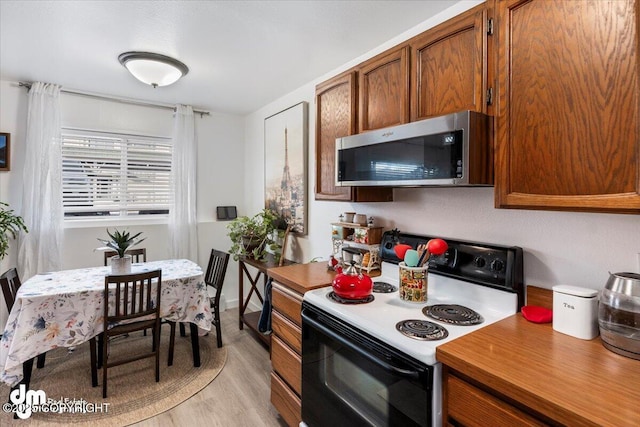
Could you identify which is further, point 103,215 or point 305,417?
point 103,215

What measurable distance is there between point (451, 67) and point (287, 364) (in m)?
1.74

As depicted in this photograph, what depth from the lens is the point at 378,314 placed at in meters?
1.37

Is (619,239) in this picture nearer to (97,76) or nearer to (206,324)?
(206,324)

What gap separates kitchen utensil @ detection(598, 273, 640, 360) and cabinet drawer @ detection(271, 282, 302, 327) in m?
1.25

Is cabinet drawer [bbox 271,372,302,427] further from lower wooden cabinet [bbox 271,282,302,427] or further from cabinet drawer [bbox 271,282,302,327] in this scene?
cabinet drawer [bbox 271,282,302,327]

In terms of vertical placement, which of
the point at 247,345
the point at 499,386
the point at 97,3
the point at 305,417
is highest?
the point at 97,3

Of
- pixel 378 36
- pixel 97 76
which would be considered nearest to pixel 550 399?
pixel 378 36

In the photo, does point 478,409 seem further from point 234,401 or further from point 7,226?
point 7,226

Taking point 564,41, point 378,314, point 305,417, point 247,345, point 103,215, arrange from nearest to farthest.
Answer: point 564,41, point 378,314, point 305,417, point 247,345, point 103,215

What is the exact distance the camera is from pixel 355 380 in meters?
1.32

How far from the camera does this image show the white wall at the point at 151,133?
2.95m

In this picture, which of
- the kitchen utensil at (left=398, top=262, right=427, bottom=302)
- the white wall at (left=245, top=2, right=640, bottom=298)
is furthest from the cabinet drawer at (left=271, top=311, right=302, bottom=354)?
the white wall at (left=245, top=2, right=640, bottom=298)

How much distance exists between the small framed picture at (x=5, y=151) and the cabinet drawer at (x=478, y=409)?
3.85 metres

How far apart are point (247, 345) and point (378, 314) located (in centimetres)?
203
